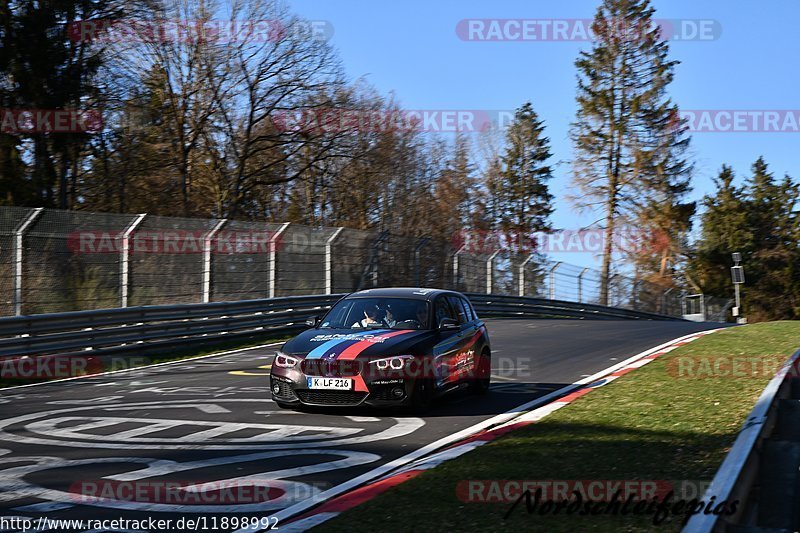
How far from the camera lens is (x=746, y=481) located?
554cm

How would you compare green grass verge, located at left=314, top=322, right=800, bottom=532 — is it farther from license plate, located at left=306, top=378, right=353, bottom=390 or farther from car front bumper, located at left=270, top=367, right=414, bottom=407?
license plate, located at left=306, top=378, right=353, bottom=390

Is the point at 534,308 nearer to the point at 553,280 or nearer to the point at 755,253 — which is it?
the point at 553,280

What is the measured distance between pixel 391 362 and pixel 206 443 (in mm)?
2272

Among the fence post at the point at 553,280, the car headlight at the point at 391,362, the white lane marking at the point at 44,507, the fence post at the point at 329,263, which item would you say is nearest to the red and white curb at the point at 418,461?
the car headlight at the point at 391,362

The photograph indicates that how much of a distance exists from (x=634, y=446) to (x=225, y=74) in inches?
1199

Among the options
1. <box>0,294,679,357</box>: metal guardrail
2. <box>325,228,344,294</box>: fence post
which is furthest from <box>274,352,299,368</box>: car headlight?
<box>325,228,344,294</box>: fence post

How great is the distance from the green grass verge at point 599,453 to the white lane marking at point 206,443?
140 cm

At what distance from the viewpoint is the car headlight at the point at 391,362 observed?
9.60m

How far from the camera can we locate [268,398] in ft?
37.1

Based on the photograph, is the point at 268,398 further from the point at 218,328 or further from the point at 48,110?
the point at 48,110

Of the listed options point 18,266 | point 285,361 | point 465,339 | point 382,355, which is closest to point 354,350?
point 382,355

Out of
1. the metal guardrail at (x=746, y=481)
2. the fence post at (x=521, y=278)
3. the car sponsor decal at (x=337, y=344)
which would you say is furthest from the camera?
the fence post at (x=521, y=278)

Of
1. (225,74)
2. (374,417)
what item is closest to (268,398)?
(374,417)

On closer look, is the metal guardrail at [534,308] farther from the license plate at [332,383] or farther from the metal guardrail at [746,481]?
the metal guardrail at [746,481]
